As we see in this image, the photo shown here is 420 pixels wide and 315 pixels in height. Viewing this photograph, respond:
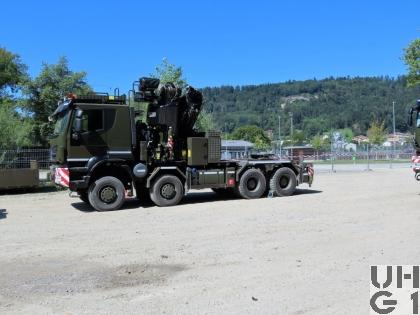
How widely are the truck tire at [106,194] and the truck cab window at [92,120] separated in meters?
1.47

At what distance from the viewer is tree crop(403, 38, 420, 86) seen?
31656 millimetres

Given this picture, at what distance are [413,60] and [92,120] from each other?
23.6 metres

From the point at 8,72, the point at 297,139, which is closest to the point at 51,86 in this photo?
the point at 8,72

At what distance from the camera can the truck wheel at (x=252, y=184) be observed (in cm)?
1730

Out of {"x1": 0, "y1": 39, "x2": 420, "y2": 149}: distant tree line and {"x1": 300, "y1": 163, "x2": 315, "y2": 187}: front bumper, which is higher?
{"x1": 0, "y1": 39, "x2": 420, "y2": 149}: distant tree line

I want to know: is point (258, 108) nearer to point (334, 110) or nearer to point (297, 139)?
point (334, 110)

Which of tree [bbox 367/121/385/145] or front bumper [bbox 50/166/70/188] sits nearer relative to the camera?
front bumper [bbox 50/166/70/188]

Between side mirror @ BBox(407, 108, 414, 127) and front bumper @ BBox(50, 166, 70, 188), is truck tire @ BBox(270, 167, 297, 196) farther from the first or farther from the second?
front bumper @ BBox(50, 166, 70, 188)

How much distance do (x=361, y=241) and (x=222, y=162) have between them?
831 cm

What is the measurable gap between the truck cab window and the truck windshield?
0.49 m

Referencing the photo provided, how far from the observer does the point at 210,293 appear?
6281 mm

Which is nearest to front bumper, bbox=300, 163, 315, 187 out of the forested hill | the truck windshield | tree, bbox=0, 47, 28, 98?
the truck windshield

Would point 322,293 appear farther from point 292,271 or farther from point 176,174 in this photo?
point 176,174

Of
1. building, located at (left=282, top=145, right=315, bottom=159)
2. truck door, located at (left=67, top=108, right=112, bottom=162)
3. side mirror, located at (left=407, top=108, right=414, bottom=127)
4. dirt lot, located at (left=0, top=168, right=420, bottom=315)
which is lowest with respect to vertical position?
dirt lot, located at (left=0, top=168, right=420, bottom=315)
